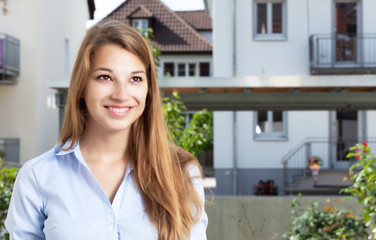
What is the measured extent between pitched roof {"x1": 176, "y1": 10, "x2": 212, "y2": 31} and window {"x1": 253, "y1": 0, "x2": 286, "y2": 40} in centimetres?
1423

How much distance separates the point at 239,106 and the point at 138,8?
1918 centimetres

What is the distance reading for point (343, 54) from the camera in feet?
50.4

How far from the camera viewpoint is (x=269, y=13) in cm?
1552

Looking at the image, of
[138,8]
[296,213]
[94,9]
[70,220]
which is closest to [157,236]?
[70,220]

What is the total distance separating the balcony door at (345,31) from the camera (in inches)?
603

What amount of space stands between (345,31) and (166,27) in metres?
13.8

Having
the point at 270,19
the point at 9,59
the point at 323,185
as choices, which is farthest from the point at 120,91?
the point at 270,19

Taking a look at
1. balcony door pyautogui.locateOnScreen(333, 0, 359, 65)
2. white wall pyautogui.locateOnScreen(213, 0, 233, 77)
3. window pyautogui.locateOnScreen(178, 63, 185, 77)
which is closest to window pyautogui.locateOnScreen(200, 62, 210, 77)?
window pyautogui.locateOnScreen(178, 63, 185, 77)

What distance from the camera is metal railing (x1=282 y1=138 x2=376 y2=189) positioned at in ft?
48.6

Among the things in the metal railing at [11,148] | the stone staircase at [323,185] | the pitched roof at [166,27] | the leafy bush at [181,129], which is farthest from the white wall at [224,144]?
the pitched roof at [166,27]

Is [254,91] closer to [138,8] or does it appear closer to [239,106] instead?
[239,106]

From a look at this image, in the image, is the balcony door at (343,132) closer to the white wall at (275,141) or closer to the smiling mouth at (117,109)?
the white wall at (275,141)

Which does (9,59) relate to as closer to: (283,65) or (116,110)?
(283,65)

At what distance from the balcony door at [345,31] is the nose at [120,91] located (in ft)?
46.3
